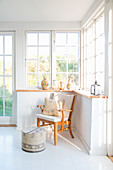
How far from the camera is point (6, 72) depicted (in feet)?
15.1

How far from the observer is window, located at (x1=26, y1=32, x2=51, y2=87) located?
449 cm

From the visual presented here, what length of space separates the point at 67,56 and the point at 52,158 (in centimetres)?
258

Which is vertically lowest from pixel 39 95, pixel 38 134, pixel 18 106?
pixel 38 134

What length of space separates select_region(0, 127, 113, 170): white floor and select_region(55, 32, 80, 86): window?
172 centimetres

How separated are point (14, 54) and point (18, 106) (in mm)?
1344

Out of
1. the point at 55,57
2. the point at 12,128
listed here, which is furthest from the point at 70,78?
the point at 12,128

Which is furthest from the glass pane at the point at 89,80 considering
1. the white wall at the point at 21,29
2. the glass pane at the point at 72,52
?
the white wall at the point at 21,29

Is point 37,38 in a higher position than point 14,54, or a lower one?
higher

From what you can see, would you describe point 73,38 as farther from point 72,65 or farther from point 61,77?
point 61,77

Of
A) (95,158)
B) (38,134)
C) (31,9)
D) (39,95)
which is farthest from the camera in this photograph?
(39,95)

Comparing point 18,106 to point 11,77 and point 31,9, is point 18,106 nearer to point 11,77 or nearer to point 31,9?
point 11,77

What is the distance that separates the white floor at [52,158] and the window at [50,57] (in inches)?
66.9

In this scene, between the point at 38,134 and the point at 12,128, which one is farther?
the point at 12,128

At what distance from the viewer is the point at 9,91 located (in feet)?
15.1
